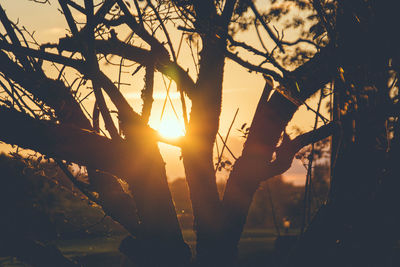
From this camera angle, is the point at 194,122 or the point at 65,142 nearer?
the point at 65,142

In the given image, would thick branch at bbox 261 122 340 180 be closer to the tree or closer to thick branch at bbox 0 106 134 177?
the tree

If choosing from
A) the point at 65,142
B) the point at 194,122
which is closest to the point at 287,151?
the point at 194,122

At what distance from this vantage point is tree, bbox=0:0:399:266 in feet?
11.6

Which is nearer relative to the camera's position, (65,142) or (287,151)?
(65,142)

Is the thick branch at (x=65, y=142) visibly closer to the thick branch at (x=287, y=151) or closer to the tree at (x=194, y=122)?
the tree at (x=194, y=122)

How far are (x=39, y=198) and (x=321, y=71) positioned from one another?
3029 cm

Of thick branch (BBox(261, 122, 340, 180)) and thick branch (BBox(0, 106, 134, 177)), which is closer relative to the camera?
thick branch (BBox(0, 106, 134, 177))

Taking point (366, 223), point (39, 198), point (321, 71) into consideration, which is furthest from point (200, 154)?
point (39, 198)

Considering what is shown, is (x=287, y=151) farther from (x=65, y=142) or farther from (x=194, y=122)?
(x=65, y=142)

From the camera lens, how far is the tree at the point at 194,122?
353 centimetres

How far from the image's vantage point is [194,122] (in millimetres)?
4680

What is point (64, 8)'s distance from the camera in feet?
13.9

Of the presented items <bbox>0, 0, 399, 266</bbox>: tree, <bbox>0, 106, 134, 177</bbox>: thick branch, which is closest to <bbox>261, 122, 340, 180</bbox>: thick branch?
<bbox>0, 0, 399, 266</bbox>: tree

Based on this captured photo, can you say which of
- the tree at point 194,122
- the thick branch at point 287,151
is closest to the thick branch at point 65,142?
the tree at point 194,122
